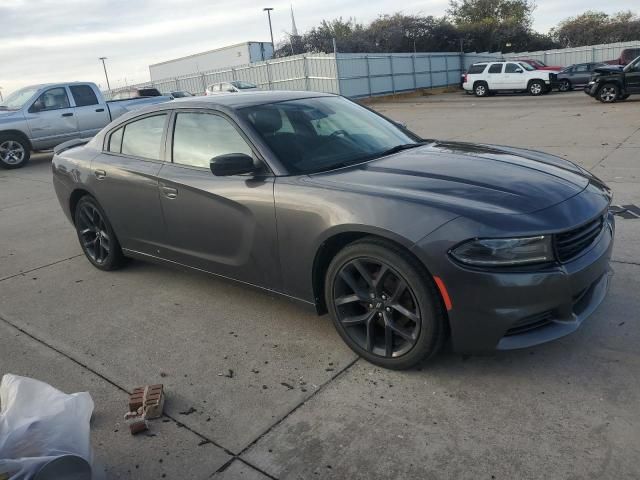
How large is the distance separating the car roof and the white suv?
25248 mm

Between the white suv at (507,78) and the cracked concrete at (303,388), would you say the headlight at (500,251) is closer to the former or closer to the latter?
the cracked concrete at (303,388)

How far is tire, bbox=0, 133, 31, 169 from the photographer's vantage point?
12836 millimetres

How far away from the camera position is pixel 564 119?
48.8 feet

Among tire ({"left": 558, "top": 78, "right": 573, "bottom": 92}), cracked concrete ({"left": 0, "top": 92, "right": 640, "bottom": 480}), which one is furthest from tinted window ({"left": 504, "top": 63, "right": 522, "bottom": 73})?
cracked concrete ({"left": 0, "top": 92, "right": 640, "bottom": 480})

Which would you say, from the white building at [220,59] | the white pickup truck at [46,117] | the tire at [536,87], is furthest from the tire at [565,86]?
the white pickup truck at [46,117]

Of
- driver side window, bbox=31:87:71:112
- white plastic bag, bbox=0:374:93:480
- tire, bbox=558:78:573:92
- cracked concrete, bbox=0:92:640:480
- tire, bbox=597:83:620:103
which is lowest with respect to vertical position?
tire, bbox=558:78:573:92

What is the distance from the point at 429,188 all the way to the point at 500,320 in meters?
0.77

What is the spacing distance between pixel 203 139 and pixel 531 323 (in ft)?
8.11

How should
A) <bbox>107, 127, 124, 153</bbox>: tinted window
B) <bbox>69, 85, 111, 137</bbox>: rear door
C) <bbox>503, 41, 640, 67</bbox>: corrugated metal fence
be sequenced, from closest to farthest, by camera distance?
1. <bbox>107, 127, 124, 153</bbox>: tinted window
2. <bbox>69, 85, 111, 137</bbox>: rear door
3. <bbox>503, 41, 640, 67</bbox>: corrugated metal fence

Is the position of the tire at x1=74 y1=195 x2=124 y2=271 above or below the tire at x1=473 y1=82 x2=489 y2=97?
above

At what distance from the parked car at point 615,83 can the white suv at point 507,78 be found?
7540mm

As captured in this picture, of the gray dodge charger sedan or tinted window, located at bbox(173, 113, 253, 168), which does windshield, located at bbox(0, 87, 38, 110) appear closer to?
the gray dodge charger sedan

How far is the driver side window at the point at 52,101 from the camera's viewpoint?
516 inches

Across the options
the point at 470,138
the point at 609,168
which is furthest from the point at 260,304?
the point at 470,138
